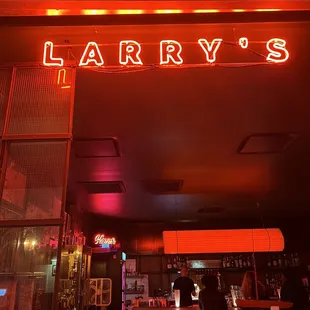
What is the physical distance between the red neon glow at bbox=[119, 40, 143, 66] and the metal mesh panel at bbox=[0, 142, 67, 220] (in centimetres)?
82

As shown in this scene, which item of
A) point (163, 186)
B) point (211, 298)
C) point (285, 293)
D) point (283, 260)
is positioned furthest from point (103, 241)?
point (285, 293)

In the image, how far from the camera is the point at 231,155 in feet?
18.2

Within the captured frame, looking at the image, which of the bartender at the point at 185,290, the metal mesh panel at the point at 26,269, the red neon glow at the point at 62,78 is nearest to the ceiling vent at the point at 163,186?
the bartender at the point at 185,290

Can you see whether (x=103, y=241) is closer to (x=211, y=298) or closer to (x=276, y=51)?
(x=211, y=298)

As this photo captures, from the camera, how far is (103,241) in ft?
34.8

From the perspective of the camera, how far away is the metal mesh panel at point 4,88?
273 cm

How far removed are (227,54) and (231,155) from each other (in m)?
2.54

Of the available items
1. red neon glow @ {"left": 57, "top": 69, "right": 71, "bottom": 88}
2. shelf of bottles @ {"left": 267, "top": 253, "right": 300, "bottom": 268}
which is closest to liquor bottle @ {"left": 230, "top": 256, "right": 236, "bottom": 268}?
shelf of bottles @ {"left": 267, "top": 253, "right": 300, "bottom": 268}

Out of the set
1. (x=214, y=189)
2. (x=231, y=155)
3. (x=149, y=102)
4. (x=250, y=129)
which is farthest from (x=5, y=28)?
(x=214, y=189)

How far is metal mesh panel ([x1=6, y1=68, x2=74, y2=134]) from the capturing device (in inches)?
105

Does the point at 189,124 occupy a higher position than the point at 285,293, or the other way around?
the point at 189,124

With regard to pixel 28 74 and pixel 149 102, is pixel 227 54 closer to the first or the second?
pixel 149 102

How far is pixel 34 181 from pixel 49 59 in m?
0.97

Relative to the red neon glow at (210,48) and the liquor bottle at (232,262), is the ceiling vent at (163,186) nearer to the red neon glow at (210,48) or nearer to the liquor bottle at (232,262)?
the red neon glow at (210,48)
